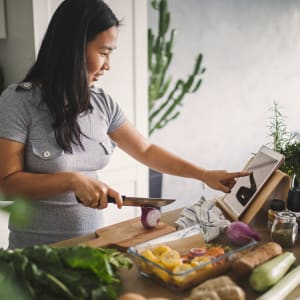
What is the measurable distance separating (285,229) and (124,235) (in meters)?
0.46

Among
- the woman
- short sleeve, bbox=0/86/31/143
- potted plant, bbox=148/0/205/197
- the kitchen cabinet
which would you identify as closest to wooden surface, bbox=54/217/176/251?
the woman

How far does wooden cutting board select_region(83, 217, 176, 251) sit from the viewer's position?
121 cm

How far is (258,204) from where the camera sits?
1341 mm

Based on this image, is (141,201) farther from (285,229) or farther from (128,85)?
(128,85)

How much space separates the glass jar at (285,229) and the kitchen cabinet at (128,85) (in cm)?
143

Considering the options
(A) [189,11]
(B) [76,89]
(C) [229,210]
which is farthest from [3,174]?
(A) [189,11]

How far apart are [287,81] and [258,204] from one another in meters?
3.30

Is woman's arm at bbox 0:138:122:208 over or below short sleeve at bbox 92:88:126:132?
below

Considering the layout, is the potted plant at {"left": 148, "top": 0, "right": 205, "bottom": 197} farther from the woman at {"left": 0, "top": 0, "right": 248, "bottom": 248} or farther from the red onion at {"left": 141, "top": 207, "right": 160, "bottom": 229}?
the red onion at {"left": 141, "top": 207, "right": 160, "bottom": 229}

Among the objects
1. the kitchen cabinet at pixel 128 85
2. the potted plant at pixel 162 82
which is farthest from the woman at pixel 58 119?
the potted plant at pixel 162 82

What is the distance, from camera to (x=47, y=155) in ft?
4.49

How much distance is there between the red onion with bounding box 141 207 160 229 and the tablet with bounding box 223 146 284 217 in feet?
0.87

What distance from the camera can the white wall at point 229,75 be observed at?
347 centimetres

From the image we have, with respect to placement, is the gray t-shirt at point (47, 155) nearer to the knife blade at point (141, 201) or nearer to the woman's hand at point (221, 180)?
the knife blade at point (141, 201)
